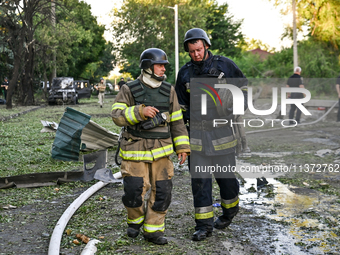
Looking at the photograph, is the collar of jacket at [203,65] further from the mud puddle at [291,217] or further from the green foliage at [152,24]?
the green foliage at [152,24]

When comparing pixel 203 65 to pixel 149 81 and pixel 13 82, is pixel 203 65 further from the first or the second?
pixel 13 82

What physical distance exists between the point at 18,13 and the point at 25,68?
16.2 ft

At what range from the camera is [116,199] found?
616 centimetres

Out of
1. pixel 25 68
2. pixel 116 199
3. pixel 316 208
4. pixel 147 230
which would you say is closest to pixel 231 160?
pixel 147 230

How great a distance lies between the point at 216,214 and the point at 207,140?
3.98 ft

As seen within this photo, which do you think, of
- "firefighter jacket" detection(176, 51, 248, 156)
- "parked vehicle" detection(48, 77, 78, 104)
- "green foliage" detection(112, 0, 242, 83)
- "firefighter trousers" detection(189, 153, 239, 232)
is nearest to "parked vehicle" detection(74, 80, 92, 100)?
"parked vehicle" detection(48, 77, 78, 104)

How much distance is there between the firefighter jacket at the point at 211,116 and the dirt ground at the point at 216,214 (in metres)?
0.90

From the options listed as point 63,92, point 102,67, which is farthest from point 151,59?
point 102,67

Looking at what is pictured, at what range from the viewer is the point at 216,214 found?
5.43m

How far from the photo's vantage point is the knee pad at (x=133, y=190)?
Result: 4320 mm

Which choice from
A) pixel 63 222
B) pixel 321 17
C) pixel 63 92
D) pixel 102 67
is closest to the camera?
pixel 63 222

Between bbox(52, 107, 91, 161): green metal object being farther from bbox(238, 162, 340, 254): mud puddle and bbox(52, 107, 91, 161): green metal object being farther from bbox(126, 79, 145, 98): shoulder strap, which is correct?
bbox(126, 79, 145, 98): shoulder strap

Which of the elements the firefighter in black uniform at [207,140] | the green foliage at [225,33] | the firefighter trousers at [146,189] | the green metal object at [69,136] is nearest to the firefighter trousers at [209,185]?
the firefighter in black uniform at [207,140]

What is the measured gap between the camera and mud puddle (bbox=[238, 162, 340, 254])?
430 centimetres
